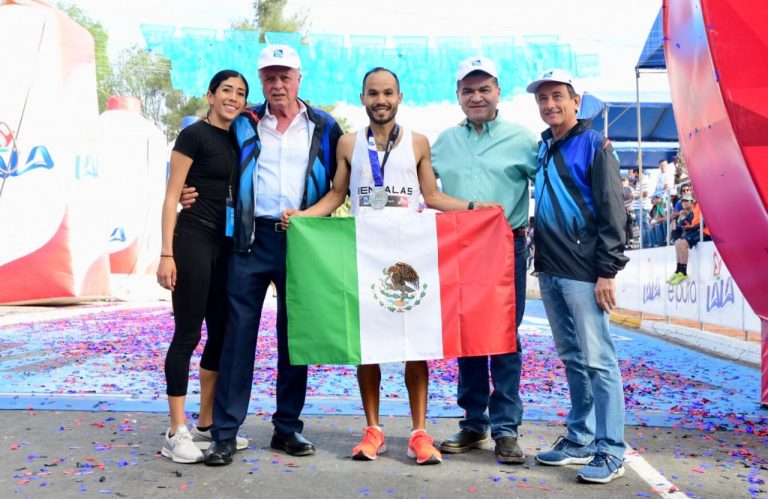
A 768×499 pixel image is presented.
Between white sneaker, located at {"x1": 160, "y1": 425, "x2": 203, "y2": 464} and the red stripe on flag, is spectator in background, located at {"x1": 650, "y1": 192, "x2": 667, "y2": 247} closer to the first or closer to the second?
the red stripe on flag

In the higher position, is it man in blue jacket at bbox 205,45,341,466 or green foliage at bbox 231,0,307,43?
green foliage at bbox 231,0,307,43

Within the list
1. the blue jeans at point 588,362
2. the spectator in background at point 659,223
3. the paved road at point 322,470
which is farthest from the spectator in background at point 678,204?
the blue jeans at point 588,362

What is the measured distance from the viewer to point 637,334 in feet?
43.7

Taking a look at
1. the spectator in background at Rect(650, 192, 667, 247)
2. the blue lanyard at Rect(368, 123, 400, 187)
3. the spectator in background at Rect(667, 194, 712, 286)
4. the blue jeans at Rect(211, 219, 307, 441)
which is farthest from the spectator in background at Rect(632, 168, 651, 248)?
the blue jeans at Rect(211, 219, 307, 441)

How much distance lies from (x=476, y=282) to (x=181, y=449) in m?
1.85

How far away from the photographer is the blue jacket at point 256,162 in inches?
171

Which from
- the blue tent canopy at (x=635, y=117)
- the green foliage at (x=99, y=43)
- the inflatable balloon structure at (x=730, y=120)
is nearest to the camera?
the inflatable balloon structure at (x=730, y=120)

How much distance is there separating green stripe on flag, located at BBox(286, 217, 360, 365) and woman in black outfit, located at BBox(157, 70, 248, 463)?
43 centimetres

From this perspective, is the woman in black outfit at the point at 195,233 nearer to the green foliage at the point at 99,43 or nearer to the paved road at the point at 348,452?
the paved road at the point at 348,452

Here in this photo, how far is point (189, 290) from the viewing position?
4.30m

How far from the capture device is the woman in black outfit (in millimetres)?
4277

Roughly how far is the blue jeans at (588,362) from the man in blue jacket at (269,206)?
1463 millimetres

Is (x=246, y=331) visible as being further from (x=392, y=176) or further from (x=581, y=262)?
(x=581, y=262)

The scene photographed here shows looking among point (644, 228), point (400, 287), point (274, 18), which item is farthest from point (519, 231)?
point (274, 18)
